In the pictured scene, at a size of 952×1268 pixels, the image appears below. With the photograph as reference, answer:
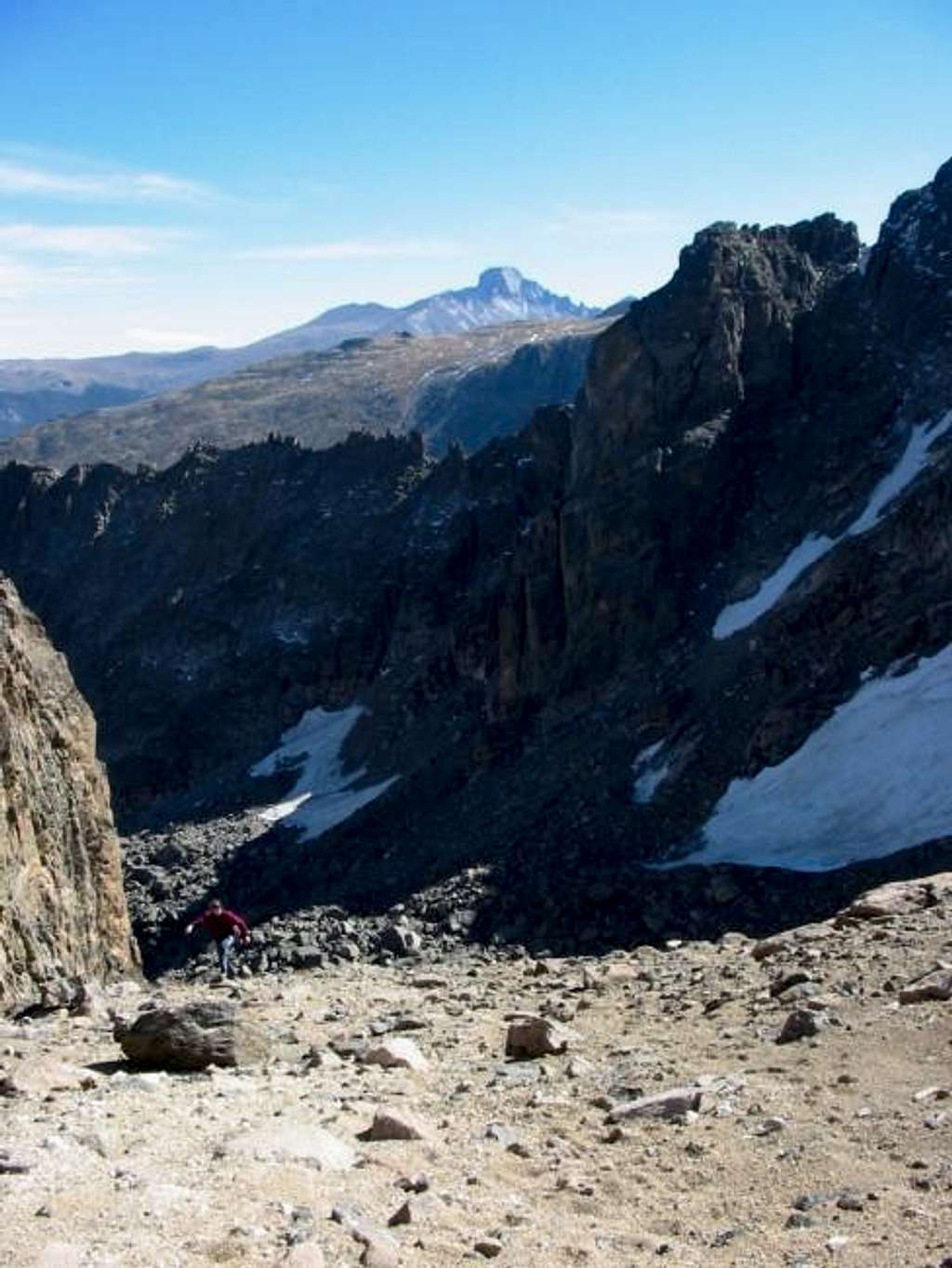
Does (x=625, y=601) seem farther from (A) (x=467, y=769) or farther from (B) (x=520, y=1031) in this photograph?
(B) (x=520, y=1031)

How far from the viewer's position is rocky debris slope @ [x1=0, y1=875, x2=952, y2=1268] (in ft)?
29.3

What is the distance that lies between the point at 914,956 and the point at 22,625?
21.0m

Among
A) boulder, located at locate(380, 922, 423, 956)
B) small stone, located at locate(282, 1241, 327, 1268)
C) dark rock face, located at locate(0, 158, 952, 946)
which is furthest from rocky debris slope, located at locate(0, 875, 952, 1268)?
dark rock face, located at locate(0, 158, 952, 946)

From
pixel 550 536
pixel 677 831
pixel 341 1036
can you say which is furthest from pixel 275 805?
pixel 341 1036

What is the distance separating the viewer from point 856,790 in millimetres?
35031

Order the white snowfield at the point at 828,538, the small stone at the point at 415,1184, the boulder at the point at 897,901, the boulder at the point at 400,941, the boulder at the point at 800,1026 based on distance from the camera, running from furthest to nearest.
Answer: the white snowfield at the point at 828,538 → the boulder at the point at 400,941 → the boulder at the point at 897,901 → the boulder at the point at 800,1026 → the small stone at the point at 415,1184

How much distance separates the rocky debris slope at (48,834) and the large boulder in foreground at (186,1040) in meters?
6.33

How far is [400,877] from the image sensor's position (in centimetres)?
4388

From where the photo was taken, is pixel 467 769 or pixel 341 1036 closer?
pixel 341 1036

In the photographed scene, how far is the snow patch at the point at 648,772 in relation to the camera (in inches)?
1661

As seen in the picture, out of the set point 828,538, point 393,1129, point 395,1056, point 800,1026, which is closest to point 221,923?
point 395,1056

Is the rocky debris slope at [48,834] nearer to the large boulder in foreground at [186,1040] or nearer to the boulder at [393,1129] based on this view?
the large boulder in foreground at [186,1040]

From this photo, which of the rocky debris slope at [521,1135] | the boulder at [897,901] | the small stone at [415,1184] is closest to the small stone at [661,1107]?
the rocky debris slope at [521,1135]

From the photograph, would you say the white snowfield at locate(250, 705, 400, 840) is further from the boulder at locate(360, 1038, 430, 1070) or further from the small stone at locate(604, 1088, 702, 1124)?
the small stone at locate(604, 1088, 702, 1124)
